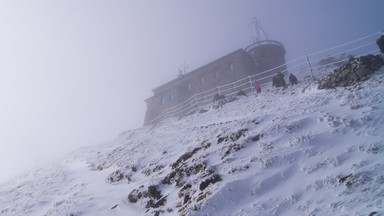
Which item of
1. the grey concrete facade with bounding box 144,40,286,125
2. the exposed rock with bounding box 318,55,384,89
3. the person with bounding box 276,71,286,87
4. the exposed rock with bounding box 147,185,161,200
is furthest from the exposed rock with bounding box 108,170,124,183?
the grey concrete facade with bounding box 144,40,286,125

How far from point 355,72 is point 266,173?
27.3ft

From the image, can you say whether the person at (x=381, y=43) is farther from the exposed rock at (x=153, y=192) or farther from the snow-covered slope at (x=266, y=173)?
the exposed rock at (x=153, y=192)

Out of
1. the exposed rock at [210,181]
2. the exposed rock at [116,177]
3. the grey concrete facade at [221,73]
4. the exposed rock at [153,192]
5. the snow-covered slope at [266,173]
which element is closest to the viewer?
the snow-covered slope at [266,173]

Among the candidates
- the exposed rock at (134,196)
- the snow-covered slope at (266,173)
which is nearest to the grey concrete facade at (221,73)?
the snow-covered slope at (266,173)

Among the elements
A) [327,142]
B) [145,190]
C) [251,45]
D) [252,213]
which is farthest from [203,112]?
[251,45]

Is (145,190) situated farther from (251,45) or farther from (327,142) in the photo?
(251,45)

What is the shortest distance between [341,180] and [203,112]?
48.3 feet

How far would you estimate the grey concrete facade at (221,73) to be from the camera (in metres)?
33.1

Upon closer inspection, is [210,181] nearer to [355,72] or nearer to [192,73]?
[355,72]

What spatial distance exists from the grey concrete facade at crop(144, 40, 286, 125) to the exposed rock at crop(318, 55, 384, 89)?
2015 cm

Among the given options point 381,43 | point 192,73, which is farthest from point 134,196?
point 192,73

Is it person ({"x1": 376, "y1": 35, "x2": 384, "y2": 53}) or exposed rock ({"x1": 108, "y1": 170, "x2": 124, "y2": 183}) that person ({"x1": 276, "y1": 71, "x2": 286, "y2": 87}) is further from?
exposed rock ({"x1": 108, "y1": 170, "x2": 124, "y2": 183})

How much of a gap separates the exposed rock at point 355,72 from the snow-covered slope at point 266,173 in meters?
0.55

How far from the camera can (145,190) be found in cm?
793
